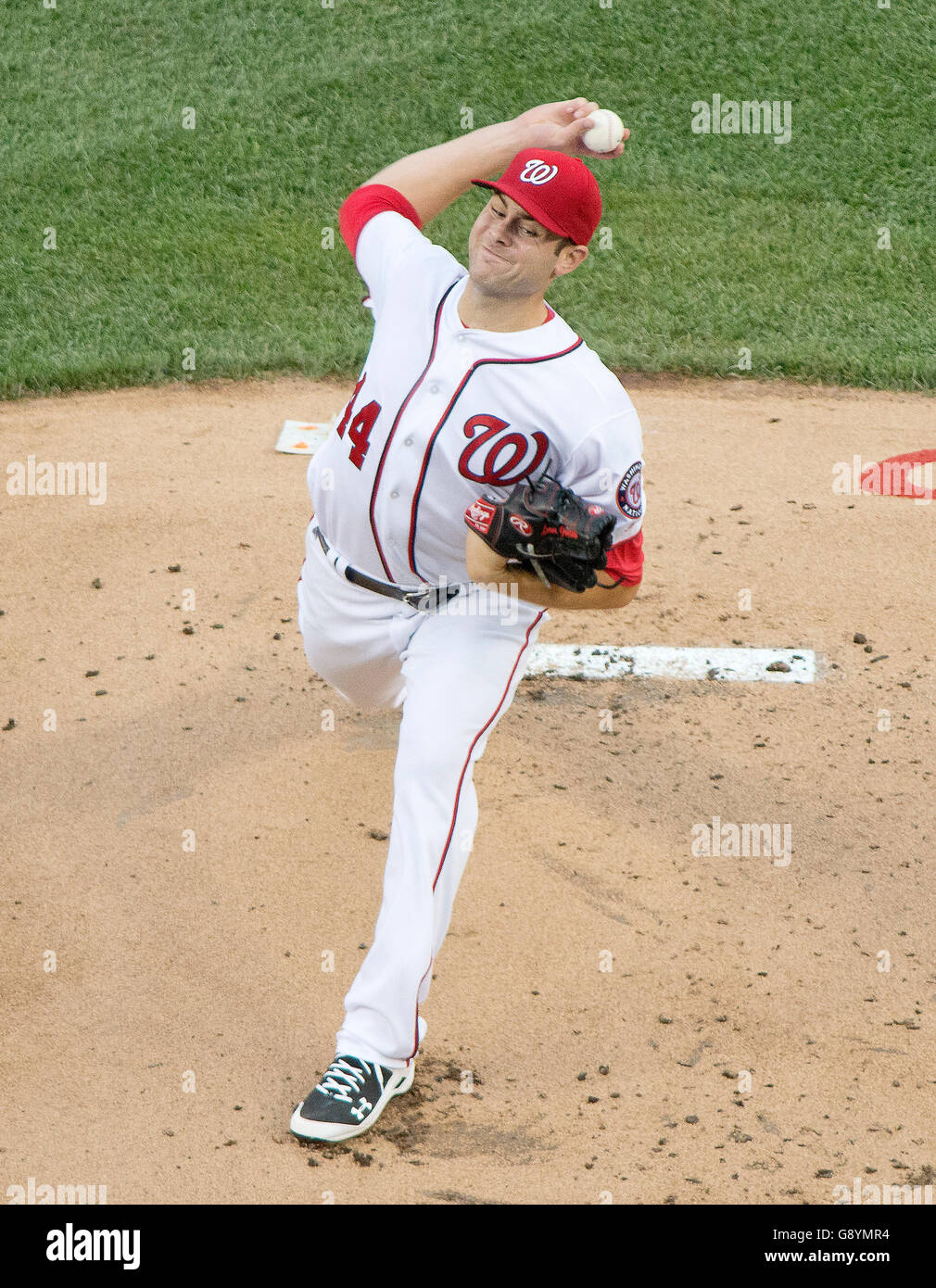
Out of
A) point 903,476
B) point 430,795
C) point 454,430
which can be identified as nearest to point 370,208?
point 454,430

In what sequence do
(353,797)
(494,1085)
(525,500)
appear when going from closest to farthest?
(525,500)
(494,1085)
(353,797)

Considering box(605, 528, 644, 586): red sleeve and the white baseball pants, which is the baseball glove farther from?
the white baseball pants

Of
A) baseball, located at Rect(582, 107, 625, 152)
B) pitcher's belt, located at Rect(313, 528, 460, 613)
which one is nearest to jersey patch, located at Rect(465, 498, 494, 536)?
pitcher's belt, located at Rect(313, 528, 460, 613)

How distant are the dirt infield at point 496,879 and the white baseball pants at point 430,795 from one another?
0.92ft

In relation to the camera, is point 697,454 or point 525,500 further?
point 697,454

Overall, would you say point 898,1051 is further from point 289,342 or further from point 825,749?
point 289,342

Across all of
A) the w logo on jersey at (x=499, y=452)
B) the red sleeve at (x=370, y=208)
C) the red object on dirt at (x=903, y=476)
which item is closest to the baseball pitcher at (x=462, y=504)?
the w logo on jersey at (x=499, y=452)

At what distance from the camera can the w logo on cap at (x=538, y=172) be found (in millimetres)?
3408

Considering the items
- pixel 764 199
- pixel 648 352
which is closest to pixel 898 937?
pixel 648 352

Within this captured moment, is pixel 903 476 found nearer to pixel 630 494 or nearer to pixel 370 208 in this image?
pixel 370 208

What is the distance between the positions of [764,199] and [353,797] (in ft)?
21.8

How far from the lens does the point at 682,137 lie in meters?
10.2

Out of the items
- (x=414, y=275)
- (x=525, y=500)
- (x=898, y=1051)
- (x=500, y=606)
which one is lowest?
(x=898, y=1051)

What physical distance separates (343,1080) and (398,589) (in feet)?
4.08
